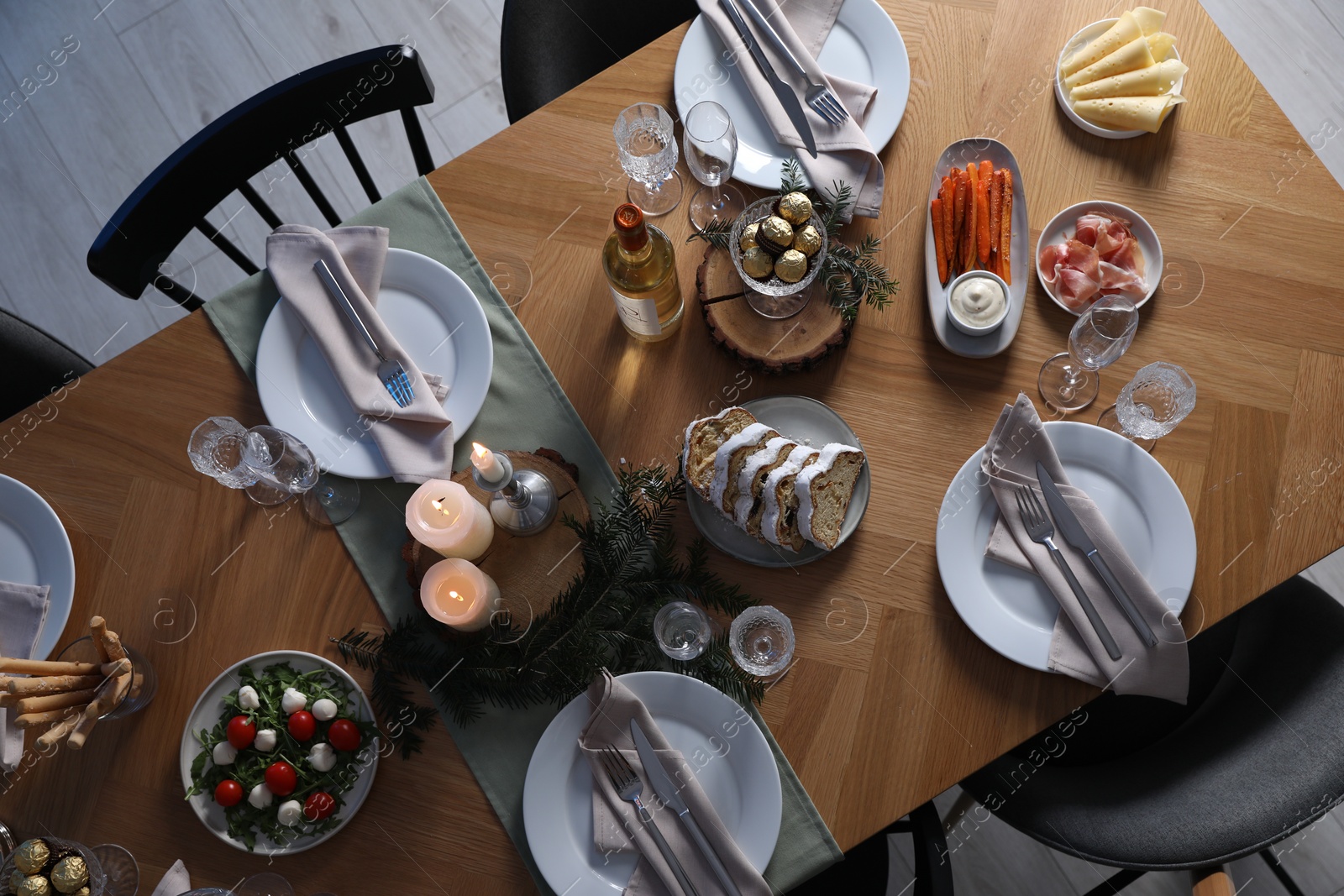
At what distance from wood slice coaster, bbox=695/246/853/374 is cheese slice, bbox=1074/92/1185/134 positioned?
583 mm

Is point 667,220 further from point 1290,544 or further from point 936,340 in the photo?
point 1290,544

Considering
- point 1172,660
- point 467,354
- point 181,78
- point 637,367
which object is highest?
point 181,78

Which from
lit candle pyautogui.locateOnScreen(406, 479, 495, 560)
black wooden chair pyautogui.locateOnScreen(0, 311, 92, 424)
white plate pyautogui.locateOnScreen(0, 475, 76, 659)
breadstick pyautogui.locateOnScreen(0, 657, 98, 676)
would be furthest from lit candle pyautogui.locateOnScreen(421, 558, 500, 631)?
black wooden chair pyautogui.locateOnScreen(0, 311, 92, 424)

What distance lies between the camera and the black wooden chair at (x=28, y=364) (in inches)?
68.8

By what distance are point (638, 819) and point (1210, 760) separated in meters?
1.00

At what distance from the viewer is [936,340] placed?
4.89ft

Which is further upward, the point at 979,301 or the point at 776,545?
the point at 979,301

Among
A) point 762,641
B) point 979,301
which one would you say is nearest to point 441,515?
point 762,641

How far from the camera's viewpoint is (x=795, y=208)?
138 cm

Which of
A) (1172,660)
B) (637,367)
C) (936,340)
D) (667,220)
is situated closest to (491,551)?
(637,367)

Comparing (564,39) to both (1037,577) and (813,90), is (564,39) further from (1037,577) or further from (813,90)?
(1037,577)

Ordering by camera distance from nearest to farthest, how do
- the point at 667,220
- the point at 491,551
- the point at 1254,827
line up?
the point at 1254,827
the point at 491,551
the point at 667,220

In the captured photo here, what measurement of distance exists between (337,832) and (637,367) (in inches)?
35.8

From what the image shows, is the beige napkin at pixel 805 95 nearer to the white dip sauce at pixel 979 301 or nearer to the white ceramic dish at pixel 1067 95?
the white dip sauce at pixel 979 301
